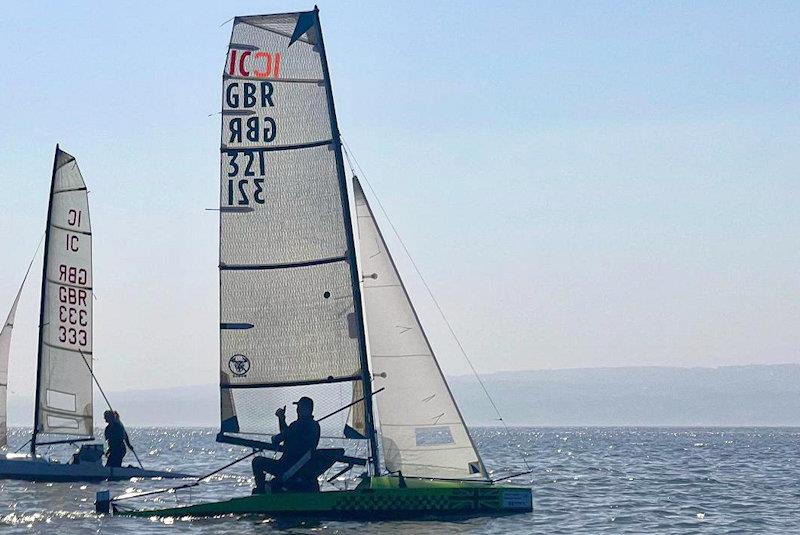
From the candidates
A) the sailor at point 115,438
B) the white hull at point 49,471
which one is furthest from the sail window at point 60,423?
the white hull at point 49,471

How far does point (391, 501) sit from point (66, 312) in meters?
18.2

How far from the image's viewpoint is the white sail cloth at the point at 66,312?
41156 millimetres

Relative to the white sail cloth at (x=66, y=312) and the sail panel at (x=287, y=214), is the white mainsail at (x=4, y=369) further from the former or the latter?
the sail panel at (x=287, y=214)

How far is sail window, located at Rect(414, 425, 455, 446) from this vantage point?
2695cm

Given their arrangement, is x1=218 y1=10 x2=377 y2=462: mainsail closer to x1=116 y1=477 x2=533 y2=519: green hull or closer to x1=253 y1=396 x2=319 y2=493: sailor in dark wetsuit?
x1=253 y1=396 x2=319 y2=493: sailor in dark wetsuit

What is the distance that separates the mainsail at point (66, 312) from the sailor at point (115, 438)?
5.67ft

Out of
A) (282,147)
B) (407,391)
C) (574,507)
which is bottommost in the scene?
(574,507)

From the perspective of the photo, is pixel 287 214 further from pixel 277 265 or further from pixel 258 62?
pixel 258 62

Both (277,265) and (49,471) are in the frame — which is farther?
(49,471)

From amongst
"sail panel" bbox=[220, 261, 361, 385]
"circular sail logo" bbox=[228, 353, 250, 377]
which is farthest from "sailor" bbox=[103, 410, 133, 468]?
"sail panel" bbox=[220, 261, 361, 385]

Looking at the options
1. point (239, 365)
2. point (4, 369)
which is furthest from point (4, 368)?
point (239, 365)

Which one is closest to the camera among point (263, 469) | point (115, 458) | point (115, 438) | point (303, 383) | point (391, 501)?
point (391, 501)

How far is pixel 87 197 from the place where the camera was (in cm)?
4197

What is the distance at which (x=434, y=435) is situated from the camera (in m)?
27.0
